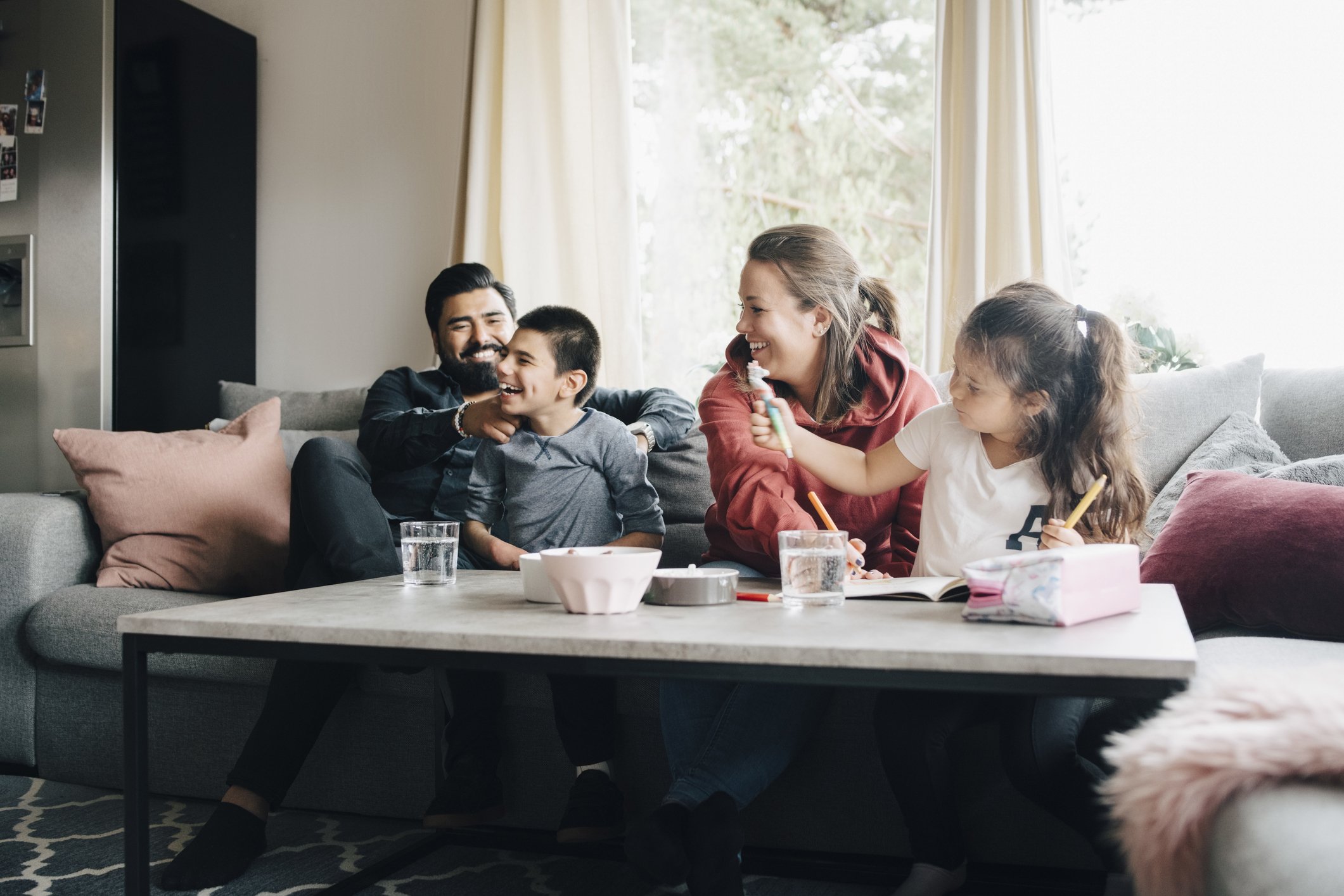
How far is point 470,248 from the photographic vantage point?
9.93 feet

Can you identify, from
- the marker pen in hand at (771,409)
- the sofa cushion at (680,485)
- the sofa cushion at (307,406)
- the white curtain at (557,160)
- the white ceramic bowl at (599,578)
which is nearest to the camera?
the white ceramic bowl at (599,578)

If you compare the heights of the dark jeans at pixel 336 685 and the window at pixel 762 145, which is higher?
the window at pixel 762 145

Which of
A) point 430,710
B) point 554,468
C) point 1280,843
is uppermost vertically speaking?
point 554,468

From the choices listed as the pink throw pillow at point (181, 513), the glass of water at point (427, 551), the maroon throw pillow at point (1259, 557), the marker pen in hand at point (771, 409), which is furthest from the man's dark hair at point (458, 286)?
the maroon throw pillow at point (1259, 557)

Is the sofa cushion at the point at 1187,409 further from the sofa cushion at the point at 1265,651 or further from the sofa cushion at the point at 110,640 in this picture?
the sofa cushion at the point at 110,640

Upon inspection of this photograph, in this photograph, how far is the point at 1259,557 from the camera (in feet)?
4.64

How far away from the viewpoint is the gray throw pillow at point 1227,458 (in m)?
1.71

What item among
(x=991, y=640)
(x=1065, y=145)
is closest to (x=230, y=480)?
(x=991, y=640)

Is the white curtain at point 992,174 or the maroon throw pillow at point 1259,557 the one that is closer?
the maroon throw pillow at point 1259,557

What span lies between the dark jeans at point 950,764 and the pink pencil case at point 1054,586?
0.84ft

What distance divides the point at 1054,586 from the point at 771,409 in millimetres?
549

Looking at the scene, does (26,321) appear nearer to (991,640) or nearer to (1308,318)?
(991,640)

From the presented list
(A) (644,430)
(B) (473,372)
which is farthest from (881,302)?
(B) (473,372)

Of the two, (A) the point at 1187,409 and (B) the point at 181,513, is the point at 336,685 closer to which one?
(B) the point at 181,513
